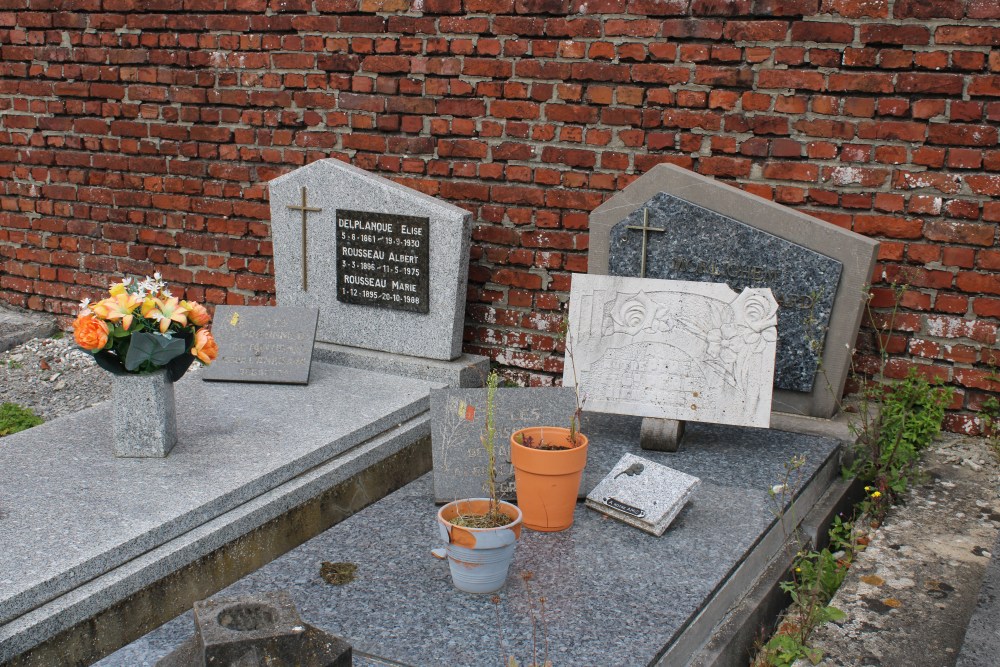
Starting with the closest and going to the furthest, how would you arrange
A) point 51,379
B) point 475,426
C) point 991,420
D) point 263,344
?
point 475,426 < point 991,420 < point 263,344 < point 51,379

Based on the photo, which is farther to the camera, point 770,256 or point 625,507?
point 770,256

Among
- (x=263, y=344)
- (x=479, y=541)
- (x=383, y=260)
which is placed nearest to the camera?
(x=479, y=541)

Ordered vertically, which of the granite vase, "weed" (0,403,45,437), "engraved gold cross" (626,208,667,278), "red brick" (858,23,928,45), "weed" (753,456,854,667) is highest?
"red brick" (858,23,928,45)

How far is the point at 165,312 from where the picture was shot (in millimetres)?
3287

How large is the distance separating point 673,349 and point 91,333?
6.99 feet

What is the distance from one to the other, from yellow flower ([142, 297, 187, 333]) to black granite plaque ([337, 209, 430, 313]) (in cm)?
137

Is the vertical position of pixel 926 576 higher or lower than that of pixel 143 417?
lower

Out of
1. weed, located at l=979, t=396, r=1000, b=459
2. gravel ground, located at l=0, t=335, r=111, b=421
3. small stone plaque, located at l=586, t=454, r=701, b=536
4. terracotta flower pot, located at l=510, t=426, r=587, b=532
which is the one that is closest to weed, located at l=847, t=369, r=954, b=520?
weed, located at l=979, t=396, r=1000, b=459

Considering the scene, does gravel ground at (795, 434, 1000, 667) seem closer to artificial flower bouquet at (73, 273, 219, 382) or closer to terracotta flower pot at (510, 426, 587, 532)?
terracotta flower pot at (510, 426, 587, 532)

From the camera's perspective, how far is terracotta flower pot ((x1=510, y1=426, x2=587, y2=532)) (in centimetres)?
294

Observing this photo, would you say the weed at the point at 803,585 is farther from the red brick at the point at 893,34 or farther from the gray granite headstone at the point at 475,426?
the red brick at the point at 893,34

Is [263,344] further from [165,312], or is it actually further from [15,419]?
[15,419]

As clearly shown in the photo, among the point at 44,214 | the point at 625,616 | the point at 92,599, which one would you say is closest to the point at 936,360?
the point at 625,616

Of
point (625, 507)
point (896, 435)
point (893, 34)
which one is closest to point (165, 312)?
point (625, 507)
